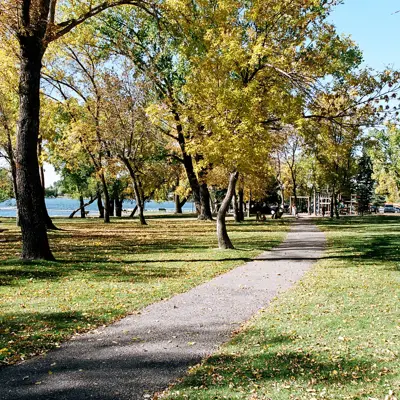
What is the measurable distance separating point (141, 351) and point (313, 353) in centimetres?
220

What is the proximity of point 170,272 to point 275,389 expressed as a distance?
7.91 meters

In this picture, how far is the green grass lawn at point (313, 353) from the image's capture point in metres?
4.53

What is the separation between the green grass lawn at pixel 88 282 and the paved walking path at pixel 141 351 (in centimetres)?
43

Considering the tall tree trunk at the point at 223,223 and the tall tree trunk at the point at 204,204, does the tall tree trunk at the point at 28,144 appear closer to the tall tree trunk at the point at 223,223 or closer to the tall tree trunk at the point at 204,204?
the tall tree trunk at the point at 223,223

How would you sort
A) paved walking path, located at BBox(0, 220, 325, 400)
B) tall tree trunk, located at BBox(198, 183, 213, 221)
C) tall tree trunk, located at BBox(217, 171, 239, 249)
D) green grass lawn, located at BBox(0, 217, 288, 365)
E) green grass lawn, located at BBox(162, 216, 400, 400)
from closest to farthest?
green grass lawn, located at BBox(162, 216, 400, 400) < paved walking path, located at BBox(0, 220, 325, 400) < green grass lawn, located at BBox(0, 217, 288, 365) < tall tree trunk, located at BBox(217, 171, 239, 249) < tall tree trunk, located at BBox(198, 183, 213, 221)

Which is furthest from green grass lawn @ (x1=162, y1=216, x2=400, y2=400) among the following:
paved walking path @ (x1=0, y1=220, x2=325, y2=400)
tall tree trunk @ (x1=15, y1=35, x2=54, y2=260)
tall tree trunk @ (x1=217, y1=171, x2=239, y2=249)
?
tall tree trunk @ (x1=15, y1=35, x2=54, y2=260)

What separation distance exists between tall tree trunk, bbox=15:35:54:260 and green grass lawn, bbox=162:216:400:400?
808 centimetres

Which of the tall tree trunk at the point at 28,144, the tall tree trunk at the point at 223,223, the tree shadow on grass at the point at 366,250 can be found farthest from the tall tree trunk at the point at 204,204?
the tall tree trunk at the point at 28,144

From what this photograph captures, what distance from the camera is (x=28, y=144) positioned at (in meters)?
13.2

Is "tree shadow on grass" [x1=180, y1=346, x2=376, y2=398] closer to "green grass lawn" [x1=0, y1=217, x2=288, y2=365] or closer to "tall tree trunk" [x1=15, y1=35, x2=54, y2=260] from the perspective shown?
"green grass lawn" [x1=0, y1=217, x2=288, y2=365]

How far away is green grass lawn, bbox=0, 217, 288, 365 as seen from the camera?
22.4 ft

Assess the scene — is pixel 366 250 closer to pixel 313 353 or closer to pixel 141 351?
pixel 313 353

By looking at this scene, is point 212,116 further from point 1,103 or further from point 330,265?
point 1,103

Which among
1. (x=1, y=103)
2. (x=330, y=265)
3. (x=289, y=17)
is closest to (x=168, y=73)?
(x=1, y=103)
